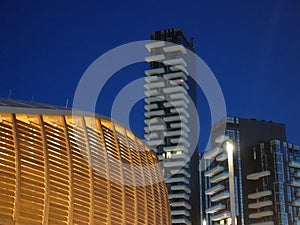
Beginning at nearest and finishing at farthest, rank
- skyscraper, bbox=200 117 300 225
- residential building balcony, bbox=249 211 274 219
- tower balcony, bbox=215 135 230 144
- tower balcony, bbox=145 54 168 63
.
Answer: residential building balcony, bbox=249 211 274 219
skyscraper, bbox=200 117 300 225
tower balcony, bbox=215 135 230 144
tower balcony, bbox=145 54 168 63

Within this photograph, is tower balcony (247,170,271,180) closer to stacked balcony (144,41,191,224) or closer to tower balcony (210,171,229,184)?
tower balcony (210,171,229,184)

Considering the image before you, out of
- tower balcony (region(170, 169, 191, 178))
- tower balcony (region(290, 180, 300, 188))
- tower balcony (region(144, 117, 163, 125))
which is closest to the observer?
tower balcony (region(290, 180, 300, 188))

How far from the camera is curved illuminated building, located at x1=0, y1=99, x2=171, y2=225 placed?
2053cm

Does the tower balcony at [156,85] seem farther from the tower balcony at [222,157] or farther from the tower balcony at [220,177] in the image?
the tower balcony at [220,177]

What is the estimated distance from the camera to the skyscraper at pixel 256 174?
93.9 m

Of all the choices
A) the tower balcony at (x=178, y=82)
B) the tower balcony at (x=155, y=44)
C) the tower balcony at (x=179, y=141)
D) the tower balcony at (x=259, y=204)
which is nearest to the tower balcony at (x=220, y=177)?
the tower balcony at (x=259, y=204)

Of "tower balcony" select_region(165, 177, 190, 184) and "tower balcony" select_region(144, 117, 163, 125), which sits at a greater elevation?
"tower balcony" select_region(144, 117, 163, 125)

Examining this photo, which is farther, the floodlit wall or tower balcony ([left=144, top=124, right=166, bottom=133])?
tower balcony ([left=144, top=124, right=166, bottom=133])

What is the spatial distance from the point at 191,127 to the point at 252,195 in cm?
4320

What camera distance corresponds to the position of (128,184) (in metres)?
26.4

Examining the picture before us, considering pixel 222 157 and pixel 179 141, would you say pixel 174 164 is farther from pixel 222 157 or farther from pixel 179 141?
pixel 222 157

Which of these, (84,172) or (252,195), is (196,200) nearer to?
(252,195)

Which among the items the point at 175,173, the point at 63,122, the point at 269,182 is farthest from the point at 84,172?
the point at 175,173

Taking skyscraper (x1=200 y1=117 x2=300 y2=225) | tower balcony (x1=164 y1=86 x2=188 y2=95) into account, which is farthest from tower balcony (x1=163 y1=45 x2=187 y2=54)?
skyscraper (x1=200 y1=117 x2=300 y2=225)
